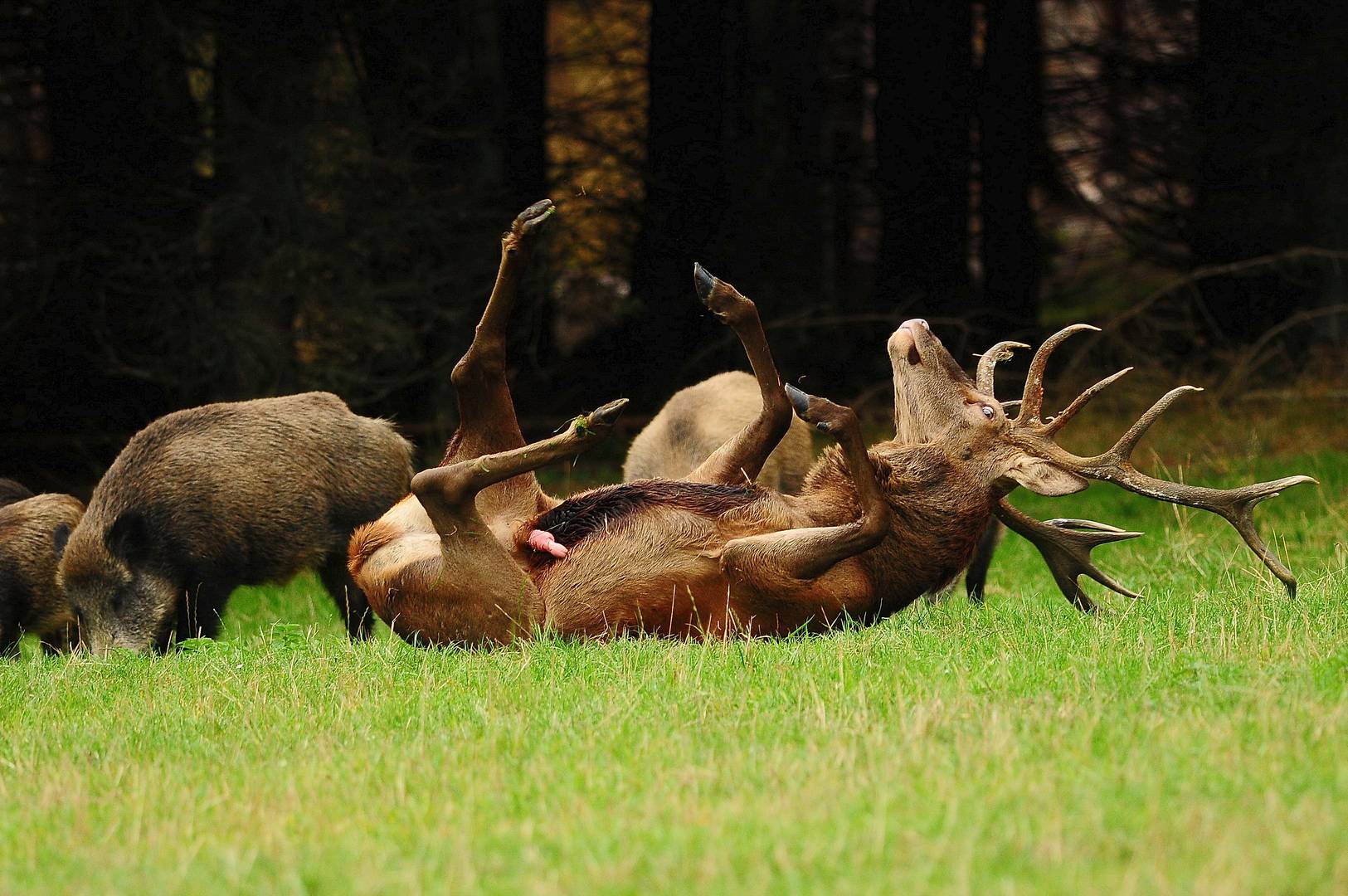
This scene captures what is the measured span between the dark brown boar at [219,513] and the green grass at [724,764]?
2.39m

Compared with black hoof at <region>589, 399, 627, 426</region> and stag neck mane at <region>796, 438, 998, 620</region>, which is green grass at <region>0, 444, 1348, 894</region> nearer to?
stag neck mane at <region>796, 438, 998, 620</region>

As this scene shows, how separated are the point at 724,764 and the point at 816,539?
234cm

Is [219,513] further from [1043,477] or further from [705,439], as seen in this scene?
[1043,477]

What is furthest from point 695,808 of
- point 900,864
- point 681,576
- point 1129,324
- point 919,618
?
point 1129,324

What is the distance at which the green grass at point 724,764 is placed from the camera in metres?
3.23

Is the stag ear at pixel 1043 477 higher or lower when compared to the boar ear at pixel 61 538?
higher

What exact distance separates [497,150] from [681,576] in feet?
32.9

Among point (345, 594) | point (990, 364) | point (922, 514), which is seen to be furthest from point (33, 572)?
point (990, 364)

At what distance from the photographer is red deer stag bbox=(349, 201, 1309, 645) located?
249 inches

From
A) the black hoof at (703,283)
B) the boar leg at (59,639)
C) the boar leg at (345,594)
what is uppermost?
the black hoof at (703,283)

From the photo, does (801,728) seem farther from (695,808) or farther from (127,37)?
(127,37)

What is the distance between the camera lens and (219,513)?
29.6ft

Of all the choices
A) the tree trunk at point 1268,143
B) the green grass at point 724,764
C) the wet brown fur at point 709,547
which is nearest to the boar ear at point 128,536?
the green grass at point 724,764

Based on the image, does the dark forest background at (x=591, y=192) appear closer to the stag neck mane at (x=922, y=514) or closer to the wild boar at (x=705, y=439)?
the wild boar at (x=705, y=439)
